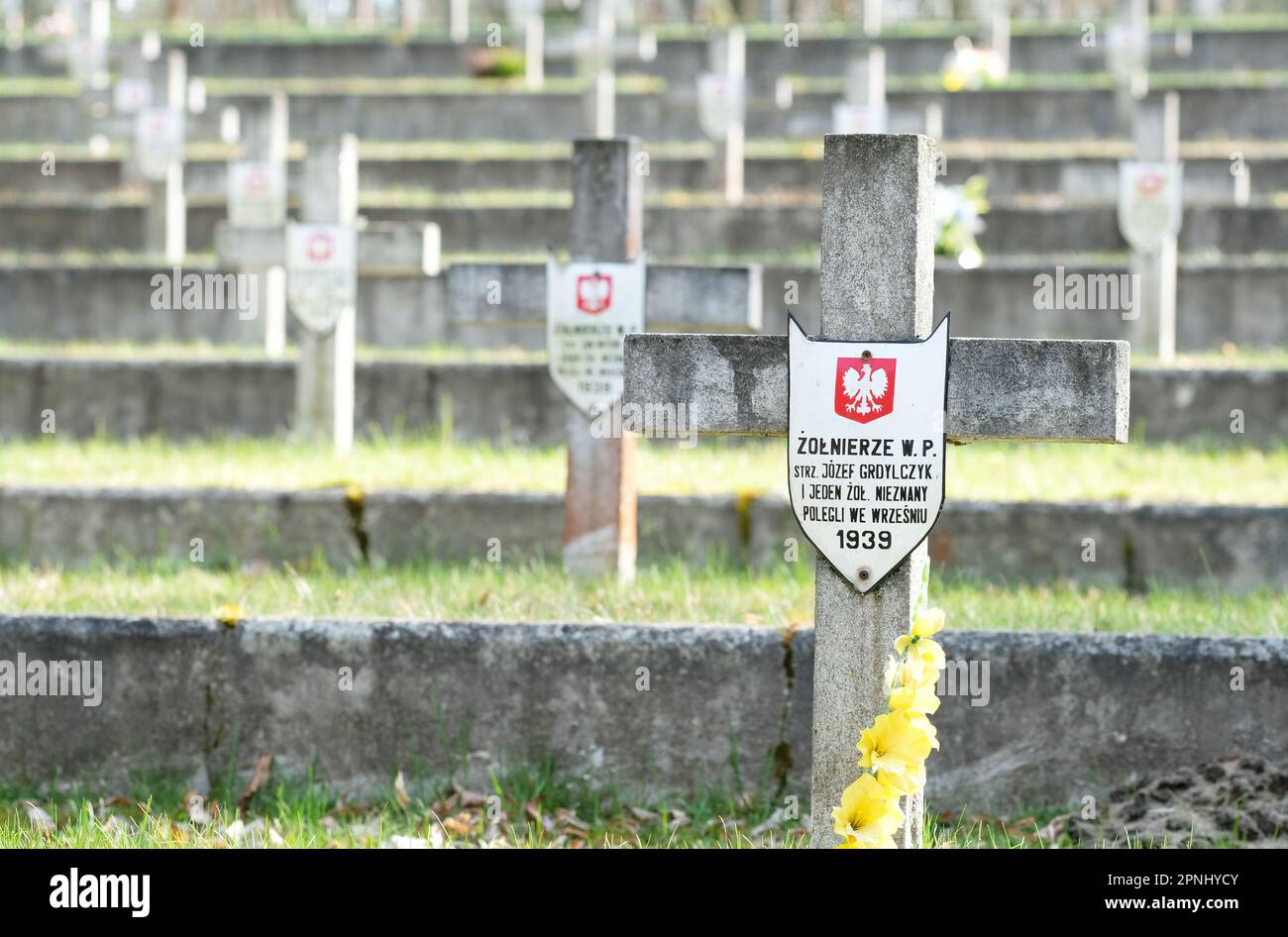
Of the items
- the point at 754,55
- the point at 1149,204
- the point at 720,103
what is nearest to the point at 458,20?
the point at 754,55

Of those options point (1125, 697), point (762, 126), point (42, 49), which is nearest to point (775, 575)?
point (1125, 697)

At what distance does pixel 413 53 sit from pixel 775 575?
12.6 meters

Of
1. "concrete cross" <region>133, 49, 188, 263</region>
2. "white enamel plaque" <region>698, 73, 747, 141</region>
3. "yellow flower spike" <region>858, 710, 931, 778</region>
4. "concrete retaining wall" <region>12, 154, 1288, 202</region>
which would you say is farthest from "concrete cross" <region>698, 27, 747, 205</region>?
"yellow flower spike" <region>858, 710, 931, 778</region>

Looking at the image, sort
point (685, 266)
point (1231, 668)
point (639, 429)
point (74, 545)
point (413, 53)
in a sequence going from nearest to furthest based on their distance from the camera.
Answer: point (639, 429) → point (1231, 668) → point (685, 266) → point (74, 545) → point (413, 53)

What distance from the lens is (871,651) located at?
3.60m

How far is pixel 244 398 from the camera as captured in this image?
8.48m

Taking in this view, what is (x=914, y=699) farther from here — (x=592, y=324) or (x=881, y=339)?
(x=592, y=324)

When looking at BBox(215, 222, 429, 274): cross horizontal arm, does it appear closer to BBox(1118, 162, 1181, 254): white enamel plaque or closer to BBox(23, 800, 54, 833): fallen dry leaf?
BBox(1118, 162, 1181, 254): white enamel plaque

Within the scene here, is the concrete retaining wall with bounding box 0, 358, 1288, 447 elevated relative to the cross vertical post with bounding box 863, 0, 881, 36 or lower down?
lower down

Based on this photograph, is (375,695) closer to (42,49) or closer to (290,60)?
(290,60)

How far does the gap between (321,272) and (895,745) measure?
17.0 feet

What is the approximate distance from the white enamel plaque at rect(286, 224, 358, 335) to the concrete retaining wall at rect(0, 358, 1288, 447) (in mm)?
502

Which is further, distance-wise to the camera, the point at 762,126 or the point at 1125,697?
the point at 762,126

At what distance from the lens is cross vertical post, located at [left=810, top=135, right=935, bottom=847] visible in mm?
3549
